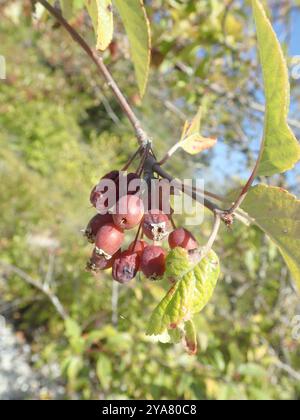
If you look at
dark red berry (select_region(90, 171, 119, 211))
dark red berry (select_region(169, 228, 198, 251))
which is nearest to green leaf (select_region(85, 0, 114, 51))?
dark red berry (select_region(90, 171, 119, 211))

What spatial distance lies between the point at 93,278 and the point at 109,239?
253 cm

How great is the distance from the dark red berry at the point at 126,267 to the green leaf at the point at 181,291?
0.25ft

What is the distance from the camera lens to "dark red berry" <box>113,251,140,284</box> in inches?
24.0

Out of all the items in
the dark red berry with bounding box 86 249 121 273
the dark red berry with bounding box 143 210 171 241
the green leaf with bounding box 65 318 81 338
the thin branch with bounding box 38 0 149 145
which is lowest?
the green leaf with bounding box 65 318 81 338

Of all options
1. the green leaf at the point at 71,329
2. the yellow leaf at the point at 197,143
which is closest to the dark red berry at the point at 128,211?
the yellow leaf at the point at 197,143

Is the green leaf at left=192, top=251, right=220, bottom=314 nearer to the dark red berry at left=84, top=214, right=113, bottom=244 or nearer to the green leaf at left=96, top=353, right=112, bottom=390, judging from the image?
the dark red berry at left=84, top=214, right=113, bottom=244

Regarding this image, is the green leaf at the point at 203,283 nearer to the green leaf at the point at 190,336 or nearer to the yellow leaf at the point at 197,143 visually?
the green leaf at the point at 190,336

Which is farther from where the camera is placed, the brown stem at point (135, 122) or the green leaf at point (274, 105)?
the brown stem at point (135, 122)

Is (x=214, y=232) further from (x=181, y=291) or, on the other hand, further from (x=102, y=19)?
(x=102, y=19)

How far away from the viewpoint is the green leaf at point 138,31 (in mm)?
583

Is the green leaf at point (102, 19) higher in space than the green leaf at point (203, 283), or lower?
higher

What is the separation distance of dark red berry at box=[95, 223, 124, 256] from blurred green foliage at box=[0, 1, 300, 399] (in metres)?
0.52

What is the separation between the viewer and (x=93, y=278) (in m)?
3.06

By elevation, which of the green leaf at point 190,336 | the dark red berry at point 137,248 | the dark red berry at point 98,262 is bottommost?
the green leaf at point 190,336
